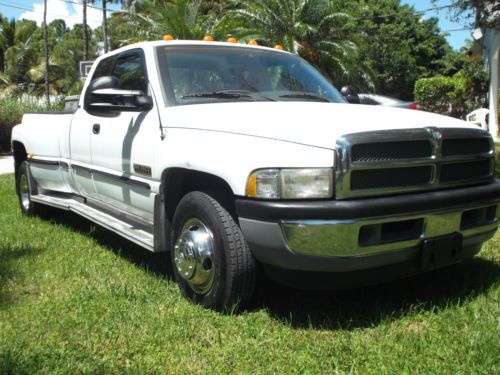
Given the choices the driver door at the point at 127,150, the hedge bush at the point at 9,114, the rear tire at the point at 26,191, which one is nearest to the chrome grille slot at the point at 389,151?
the driver door at the point at 127,150

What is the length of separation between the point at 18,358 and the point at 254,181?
5.03 feet

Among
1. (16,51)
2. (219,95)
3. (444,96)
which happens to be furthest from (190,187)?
(16,51)

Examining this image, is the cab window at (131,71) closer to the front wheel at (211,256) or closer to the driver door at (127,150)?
the driver door at (127,150)

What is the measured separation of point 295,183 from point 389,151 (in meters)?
0.56

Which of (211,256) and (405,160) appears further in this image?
(211,256)

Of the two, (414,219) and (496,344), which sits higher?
(414,219)

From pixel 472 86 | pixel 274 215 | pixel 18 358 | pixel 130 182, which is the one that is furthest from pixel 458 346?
pixel 472 86

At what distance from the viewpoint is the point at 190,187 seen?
149 inches

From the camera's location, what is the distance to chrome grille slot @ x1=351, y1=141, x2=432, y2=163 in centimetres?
295

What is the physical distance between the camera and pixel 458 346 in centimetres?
293

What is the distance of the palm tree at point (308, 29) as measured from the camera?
18.1 meters

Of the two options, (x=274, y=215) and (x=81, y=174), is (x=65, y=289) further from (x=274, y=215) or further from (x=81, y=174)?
(x=274, y=215)

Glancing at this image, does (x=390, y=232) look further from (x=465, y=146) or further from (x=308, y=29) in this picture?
(x=308, y=29)

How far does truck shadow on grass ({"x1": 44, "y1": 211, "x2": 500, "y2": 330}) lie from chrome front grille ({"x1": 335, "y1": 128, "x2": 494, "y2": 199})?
2.63 ft
